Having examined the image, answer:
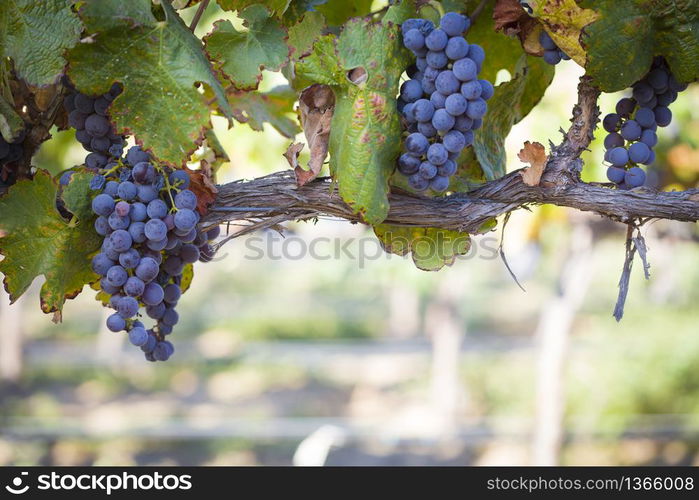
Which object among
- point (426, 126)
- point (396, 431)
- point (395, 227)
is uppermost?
point (426, 126)

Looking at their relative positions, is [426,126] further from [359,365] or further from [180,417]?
[359,365]

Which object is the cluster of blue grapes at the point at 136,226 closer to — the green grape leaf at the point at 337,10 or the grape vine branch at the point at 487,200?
the grape vine branch at the point at 487,200

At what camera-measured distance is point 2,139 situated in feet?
3.21

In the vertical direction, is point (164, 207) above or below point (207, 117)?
below

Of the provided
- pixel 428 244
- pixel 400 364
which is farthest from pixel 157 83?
pixel 400 364

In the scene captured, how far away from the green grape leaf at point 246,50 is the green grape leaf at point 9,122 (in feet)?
0.86

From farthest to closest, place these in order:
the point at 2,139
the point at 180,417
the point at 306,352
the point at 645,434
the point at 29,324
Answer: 1. the point at 29,324
2. the point at 306,352
3. the point at 180,417
4. the point at 645,434
5. the point at 2,139

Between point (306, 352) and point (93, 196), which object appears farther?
point (306, 352)

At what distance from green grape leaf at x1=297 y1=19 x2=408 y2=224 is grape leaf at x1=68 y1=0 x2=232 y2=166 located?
0.14 m

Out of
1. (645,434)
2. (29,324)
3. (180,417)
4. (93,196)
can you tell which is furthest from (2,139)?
(29,324)

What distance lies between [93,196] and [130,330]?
18 cm

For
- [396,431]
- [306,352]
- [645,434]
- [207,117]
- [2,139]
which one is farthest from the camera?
[306,352]

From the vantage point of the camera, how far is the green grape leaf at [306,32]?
3.31 ft

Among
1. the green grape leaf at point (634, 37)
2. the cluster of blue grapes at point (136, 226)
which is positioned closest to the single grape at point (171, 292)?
the cluster of blue grapes at point (136, 226)
